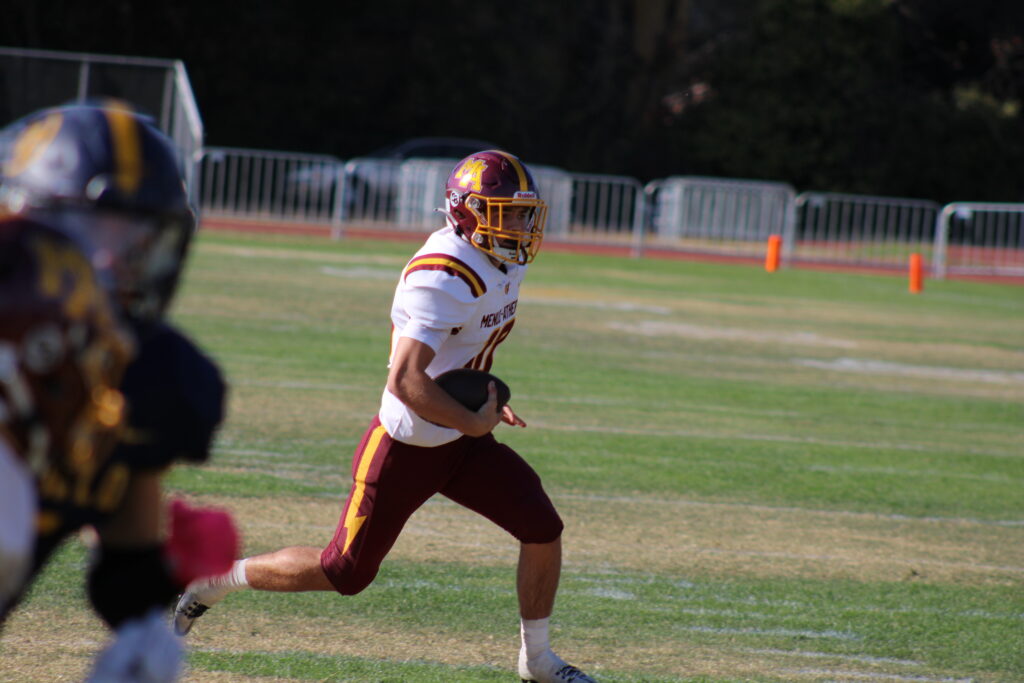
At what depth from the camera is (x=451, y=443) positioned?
4.70m

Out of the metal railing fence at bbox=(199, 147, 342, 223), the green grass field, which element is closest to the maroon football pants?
the green grass field

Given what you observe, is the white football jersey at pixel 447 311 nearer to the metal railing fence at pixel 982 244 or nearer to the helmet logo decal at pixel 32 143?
the helmet logo decal at pixel 32 143

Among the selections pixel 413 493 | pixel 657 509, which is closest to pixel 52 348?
pixel 413 493

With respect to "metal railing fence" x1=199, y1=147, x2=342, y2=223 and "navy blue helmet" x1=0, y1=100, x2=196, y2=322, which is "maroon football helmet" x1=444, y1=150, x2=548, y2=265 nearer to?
"navy blue helmet" x1=0, y1=100, x2=196, y2=322

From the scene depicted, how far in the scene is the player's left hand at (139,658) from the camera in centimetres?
210

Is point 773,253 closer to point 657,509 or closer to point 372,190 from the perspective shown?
point 372,190

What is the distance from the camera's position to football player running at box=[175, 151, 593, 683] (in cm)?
448

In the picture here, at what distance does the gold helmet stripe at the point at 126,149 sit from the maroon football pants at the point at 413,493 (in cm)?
244

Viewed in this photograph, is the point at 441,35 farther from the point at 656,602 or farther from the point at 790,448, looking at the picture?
the point at 656,602

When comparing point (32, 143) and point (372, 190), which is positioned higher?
point (372, 190)

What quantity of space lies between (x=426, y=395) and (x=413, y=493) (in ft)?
1.36

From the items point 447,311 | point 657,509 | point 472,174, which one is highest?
point 472,174

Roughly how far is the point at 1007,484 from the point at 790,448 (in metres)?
1.36

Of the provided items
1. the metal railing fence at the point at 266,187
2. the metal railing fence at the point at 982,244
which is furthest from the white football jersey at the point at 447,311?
the metal railing fence at the point at 982,244
